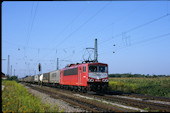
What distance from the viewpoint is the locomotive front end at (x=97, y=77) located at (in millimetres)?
20850

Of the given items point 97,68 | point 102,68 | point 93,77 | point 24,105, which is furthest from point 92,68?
point 24,105

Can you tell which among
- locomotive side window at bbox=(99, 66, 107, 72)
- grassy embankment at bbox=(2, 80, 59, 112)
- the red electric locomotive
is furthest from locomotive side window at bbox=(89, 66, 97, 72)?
grassy embankment at bbox=(2, 80, 59, 112)

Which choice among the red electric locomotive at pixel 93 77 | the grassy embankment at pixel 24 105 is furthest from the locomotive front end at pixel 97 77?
the grassy embankment at pixel 24 105

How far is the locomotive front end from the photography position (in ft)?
68.4

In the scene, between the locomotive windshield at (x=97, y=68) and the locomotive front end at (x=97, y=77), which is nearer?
the locomotive front end at (x=97, y=77)

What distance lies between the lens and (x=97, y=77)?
21.2 meters

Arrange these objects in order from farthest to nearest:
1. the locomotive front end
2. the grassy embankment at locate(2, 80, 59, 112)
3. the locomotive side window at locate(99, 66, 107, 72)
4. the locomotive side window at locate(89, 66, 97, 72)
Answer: the locomotive side window at locate(99, 66, 107, 72) → the locomotive side window at locate(89, 66, 97, 72) → the locomotive front end → the grassy embankment at locate(2, 80, 59, 112)

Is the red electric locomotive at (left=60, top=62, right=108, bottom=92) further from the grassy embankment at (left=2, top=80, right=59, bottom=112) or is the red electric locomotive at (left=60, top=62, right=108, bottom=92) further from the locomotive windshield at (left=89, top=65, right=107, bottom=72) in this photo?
the grassy embankment at (left=2, top=80, right=59, bottom=112)

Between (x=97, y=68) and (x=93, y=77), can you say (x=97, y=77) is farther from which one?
(x=97, y=68)

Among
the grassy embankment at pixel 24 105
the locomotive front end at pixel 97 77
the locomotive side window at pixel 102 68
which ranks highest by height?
the locomotive side window at pixel 102 68

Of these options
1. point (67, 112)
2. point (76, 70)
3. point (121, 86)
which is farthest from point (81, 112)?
point (121, 86)

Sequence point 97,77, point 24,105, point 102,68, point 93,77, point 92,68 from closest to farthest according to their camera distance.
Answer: point 24,105
point 93,77
point 97,77
point 92,68
point 102,68

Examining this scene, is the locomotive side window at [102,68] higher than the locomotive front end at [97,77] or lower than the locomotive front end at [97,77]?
higher

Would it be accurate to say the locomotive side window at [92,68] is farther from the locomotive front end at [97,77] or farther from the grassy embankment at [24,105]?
the grassy embankment at [24,105]
